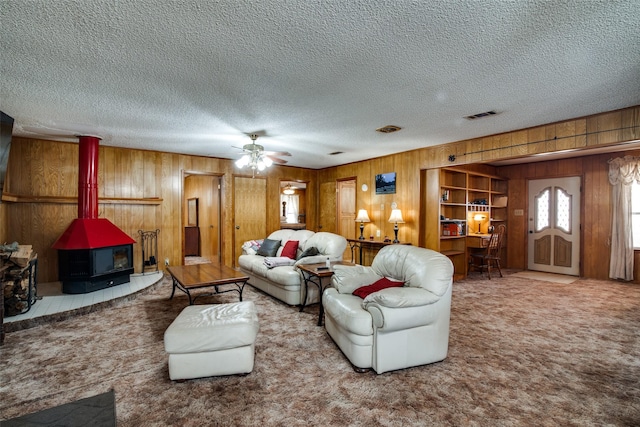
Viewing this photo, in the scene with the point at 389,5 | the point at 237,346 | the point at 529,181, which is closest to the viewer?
the point at 389,5

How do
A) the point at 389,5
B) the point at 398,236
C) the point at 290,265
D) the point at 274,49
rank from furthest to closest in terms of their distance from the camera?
the point at 398,236 → the point at 290,265 → the point at 274,49 → the point at 389,5

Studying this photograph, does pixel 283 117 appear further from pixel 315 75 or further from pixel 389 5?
pixel 389 5

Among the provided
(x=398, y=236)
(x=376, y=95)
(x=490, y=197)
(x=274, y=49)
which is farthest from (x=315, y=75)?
(x=490, y=197)

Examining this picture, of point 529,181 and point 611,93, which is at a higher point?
point 611,93

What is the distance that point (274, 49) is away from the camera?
224 centimetres

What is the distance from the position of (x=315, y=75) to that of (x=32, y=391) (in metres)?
3.24

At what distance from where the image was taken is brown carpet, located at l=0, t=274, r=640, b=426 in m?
2.01

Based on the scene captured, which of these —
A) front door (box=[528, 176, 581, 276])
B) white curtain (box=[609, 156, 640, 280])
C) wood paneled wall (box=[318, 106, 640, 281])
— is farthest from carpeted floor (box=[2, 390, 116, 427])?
front door (box=[528, 176, 581, 276])

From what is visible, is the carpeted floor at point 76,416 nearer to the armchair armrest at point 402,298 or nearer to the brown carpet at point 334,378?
the brown carpet at point 334,378

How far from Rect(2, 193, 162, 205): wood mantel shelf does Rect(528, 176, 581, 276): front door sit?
8063mm

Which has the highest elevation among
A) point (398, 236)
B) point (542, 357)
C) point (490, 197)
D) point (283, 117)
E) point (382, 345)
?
point (283, 117)

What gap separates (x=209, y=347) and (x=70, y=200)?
14.3 feet

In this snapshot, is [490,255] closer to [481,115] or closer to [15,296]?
[481,115]

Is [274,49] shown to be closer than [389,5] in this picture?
No
